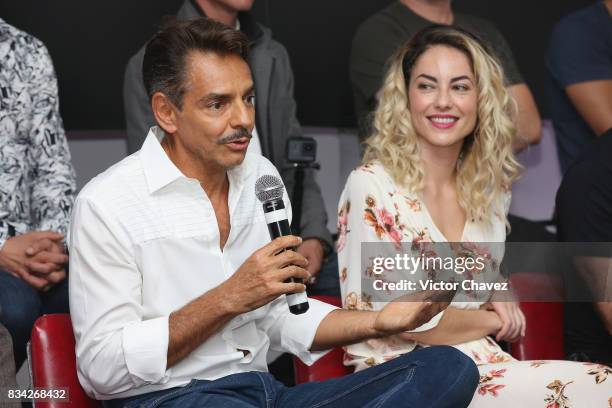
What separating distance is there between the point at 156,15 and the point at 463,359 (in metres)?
2.04

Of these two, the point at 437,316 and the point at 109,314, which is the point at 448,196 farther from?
the point at 109,314

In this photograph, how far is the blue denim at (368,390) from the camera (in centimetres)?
224

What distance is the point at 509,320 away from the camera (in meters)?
2.88

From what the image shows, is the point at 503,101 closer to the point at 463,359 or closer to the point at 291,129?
the point at 291,129

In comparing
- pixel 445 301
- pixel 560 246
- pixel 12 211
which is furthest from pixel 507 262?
pixel 12 211

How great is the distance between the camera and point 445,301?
2.35 meters

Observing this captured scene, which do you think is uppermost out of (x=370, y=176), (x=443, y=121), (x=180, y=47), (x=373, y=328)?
(x=180, y=47)

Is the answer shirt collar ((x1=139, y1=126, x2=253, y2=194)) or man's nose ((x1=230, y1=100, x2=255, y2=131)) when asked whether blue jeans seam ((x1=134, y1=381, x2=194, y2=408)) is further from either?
man's nose ((x1=230, y1=100, x2=255, y2=131))

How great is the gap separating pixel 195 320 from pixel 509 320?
101 centimetres

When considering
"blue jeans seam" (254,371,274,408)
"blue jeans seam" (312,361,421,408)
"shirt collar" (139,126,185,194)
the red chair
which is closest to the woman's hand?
"blue jeans seam" (312,361,421,408)

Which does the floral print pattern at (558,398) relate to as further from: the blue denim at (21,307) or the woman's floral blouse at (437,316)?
the blue denim at (21,307)

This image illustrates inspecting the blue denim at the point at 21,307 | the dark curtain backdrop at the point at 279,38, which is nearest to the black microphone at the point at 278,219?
the blue denim at the point at 21,307

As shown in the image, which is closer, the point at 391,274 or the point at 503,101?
the point at 391,274

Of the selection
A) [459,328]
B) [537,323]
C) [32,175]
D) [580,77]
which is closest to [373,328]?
[459,328]
